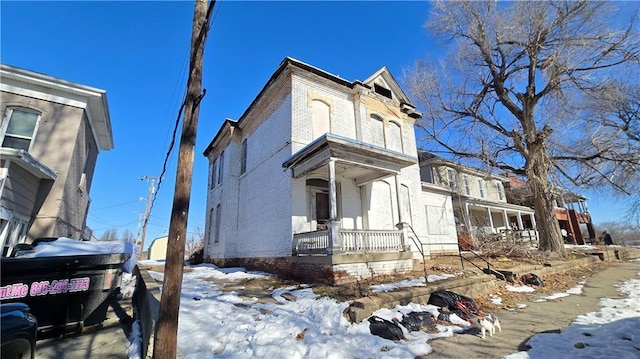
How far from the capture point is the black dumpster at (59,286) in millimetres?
4160

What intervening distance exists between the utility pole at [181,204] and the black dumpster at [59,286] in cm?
250

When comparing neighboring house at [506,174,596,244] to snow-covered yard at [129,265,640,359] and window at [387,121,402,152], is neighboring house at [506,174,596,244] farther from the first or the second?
snow-covered yard at [129,265,640,359]

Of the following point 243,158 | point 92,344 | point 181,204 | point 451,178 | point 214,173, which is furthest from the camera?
point 451,178

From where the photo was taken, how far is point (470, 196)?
22500 mm

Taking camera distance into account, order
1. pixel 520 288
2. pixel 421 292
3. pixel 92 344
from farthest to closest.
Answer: pixel 520 288 < pixel 421 292 < pixel 92 344

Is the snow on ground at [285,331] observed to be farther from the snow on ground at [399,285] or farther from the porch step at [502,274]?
the porch step at [502,274]

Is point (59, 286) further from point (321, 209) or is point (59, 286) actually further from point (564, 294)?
point (564, 294)

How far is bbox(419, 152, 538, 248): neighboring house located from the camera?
20172 mm

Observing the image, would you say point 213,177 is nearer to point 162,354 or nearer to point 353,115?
point 353,115

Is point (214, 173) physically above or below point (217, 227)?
above

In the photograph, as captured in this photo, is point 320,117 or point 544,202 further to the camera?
point 544,202

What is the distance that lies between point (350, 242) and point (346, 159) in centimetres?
274

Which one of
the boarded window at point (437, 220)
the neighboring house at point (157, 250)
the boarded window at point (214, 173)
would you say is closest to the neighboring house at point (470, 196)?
the boarded window at point (437, 220)

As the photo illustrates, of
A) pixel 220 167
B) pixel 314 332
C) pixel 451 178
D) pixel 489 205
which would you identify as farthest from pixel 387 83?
pixel 489 205
